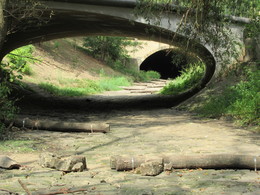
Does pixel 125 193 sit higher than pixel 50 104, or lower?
higher

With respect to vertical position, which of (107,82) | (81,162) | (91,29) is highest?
(91,29)

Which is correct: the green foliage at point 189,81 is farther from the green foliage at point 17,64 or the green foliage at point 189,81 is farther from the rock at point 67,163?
the rock at point 67,163

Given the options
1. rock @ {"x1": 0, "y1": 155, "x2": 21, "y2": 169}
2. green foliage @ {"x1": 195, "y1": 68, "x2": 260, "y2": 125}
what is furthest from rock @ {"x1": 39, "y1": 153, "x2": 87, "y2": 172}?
green foliage @ {"x1": 195, "y1": 68, "x2": 260, "y2": 125}

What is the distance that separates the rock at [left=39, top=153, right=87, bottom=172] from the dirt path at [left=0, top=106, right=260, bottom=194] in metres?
0.10

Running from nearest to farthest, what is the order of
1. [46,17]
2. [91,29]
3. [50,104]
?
[46,17] → [50,104] → [91,29]

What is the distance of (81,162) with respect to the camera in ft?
16.9

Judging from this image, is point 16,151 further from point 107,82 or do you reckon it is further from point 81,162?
point 107,82

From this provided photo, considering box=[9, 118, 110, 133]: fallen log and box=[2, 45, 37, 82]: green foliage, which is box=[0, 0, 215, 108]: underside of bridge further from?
box=[9, 118, 110, 133]: fallen log

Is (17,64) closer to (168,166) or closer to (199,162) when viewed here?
(168,166)

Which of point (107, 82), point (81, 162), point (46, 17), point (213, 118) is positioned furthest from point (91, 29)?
point (81, 162)

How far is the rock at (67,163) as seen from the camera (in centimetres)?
508

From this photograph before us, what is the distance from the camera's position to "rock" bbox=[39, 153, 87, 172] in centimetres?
508

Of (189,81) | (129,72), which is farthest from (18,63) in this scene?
(129,72)

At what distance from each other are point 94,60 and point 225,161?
28.7m
